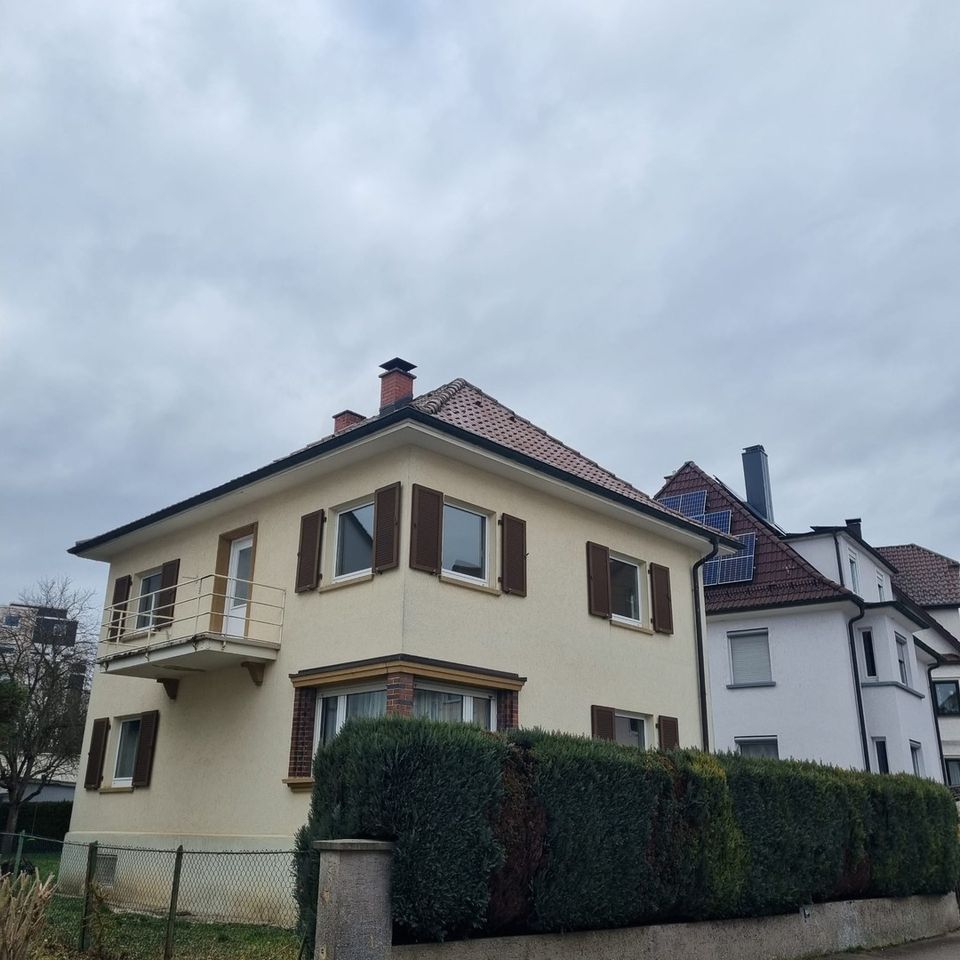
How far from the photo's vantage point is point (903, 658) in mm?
24766

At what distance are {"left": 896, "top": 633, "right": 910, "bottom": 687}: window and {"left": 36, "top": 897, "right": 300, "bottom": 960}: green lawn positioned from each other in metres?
18.0

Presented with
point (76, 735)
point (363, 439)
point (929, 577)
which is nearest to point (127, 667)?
point (363, 439)

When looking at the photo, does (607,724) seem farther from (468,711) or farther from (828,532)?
(828,532)

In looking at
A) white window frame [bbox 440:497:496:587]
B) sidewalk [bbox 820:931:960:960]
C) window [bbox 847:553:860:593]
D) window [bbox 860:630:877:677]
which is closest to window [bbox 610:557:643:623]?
white window frame [bbox 440:497:496:587]

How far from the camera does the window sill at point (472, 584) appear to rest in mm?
13336

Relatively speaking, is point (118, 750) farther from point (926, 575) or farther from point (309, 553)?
point (926, 575)

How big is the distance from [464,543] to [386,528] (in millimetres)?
1421

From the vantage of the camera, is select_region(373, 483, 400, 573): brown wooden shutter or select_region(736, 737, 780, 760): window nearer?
select_region(373, 483, 400, 573): brown wooden shutter

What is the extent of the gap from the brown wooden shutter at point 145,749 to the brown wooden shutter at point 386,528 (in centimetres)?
624

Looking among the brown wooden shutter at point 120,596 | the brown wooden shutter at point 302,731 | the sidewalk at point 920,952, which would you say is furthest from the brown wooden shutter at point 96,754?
the sidewalk at point 920,952

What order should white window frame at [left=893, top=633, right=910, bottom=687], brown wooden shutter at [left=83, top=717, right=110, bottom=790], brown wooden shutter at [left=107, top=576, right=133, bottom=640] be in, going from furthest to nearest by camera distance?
white window frame at [left=893, top=633, right=910, bottom=687]
brown wooden shutter at [left=107, top=576, right=133, bottom=640]
brown wooden shutter at [left=83, top=717, right=110, bottom=790]

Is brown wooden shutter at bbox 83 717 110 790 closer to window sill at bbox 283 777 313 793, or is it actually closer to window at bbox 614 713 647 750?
window sill at bbox 283 777 313 793

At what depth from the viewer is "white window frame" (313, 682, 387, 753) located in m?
13.1

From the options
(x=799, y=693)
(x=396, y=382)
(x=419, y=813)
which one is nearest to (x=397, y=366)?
(x=396, y=382)
